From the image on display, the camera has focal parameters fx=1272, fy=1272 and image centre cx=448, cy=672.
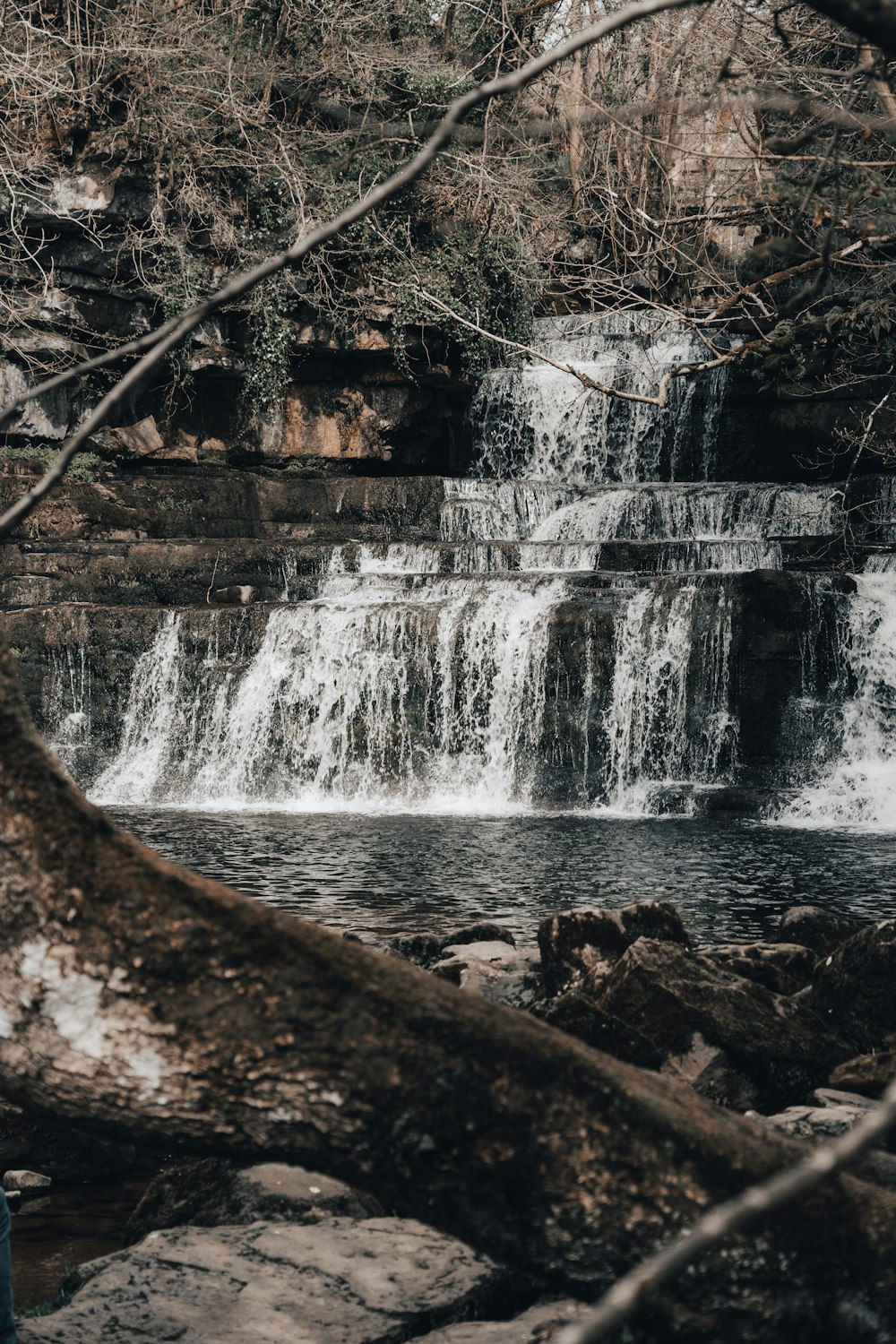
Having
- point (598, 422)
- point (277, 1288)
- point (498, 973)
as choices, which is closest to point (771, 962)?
point (498, 973)

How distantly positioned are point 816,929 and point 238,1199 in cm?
432

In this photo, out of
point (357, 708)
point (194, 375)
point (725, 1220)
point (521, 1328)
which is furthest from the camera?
point (194, 375)

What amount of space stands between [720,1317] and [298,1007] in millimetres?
827

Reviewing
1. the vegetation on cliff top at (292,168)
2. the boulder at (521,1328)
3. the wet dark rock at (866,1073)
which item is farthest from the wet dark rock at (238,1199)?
the vegetation on cliff top at (292,168)

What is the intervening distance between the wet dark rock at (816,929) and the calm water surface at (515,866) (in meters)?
0.94

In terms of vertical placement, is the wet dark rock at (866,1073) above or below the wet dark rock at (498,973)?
below

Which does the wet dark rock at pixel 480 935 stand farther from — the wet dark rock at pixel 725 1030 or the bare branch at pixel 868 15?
the bare branch at pixel 868 15

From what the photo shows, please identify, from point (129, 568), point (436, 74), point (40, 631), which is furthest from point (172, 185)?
point (40, 631)

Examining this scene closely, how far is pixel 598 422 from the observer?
23562 millimetres

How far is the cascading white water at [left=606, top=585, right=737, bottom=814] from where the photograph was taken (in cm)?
1592

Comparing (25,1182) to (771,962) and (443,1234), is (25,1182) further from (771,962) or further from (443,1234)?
(771,962)

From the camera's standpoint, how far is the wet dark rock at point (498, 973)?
6.62 m

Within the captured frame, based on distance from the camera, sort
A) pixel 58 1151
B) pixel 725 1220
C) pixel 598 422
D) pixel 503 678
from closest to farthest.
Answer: pixel 725 1220 → pixel 58 1151 → pixel 503 678 → pixel 598 422

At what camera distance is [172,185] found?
2214cm
